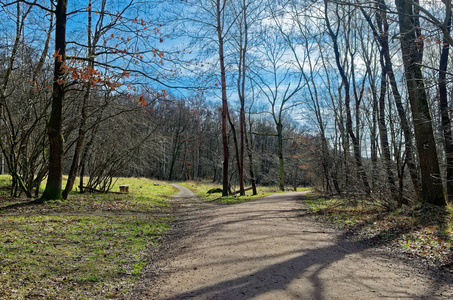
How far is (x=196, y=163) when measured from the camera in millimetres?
51312

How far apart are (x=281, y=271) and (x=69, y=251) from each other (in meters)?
3.91

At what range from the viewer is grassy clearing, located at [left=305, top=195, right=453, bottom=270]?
5.55m

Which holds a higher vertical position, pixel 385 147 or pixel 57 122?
pixel 57 122

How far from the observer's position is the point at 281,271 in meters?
4.35

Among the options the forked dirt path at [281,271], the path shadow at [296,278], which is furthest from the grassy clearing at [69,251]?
the path shadow at [296,278]

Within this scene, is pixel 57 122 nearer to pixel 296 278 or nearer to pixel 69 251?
pixel 69 251

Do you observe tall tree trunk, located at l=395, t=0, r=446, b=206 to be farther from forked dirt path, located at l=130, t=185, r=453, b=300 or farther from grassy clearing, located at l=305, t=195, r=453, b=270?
forked dirt path, located at l=130, t=185, r=453, b=300

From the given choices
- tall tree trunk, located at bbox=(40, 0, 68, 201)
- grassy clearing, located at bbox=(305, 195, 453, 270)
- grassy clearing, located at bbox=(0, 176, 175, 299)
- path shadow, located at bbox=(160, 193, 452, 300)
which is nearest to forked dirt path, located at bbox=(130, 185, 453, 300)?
path shadow, located at bbox=(160, 193, 452, 300)

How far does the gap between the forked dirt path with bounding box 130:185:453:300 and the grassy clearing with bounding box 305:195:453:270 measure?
2.31 feet

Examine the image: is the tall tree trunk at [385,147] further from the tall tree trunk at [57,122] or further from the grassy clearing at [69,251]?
the tall tree trunk at [57,122]

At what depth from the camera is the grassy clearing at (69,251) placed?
3893mm

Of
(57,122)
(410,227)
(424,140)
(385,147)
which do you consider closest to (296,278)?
(410,227)

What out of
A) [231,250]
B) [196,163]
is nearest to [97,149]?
[231,250]

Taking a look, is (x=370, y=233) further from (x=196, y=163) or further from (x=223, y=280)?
(x=196, y=163)
